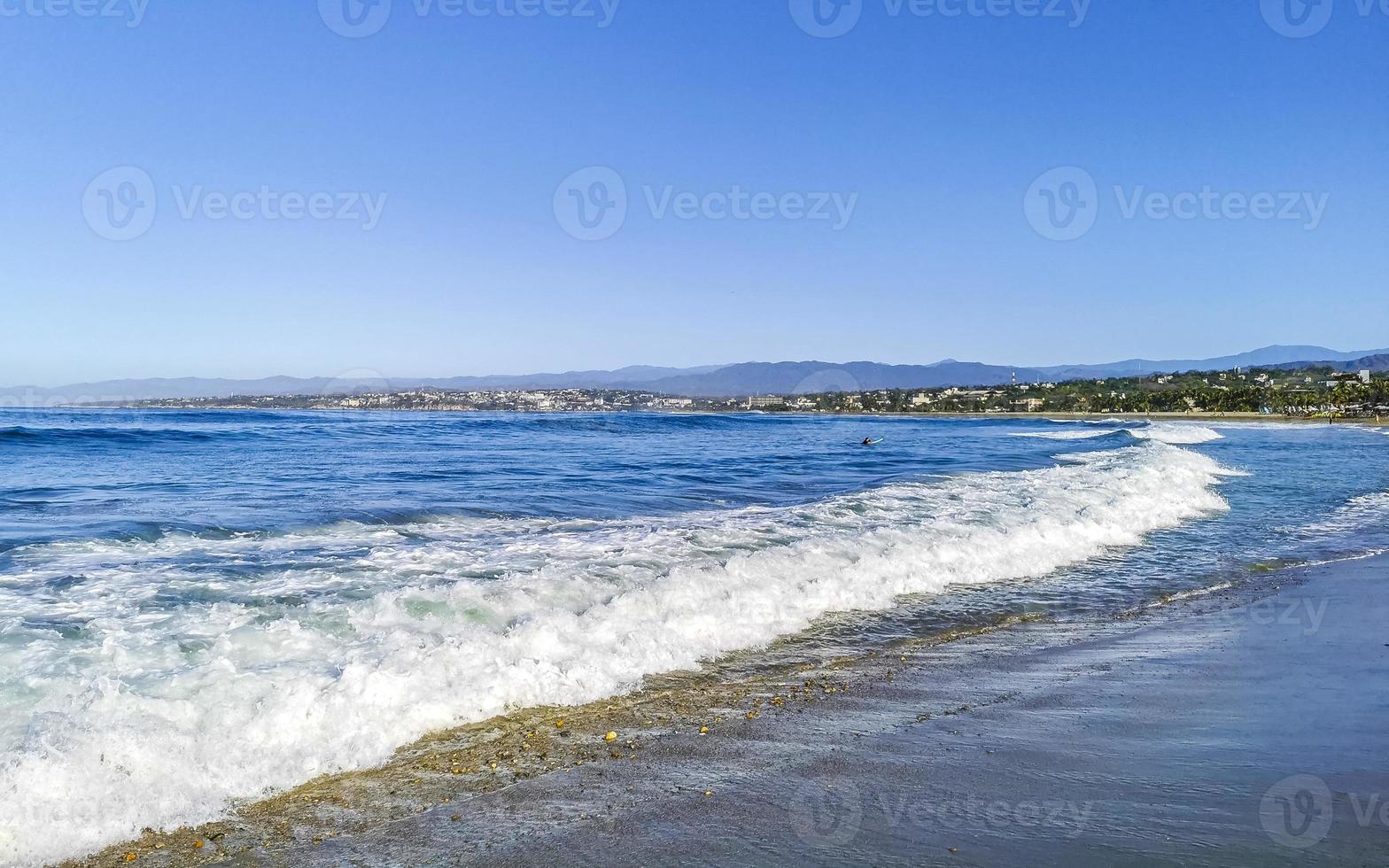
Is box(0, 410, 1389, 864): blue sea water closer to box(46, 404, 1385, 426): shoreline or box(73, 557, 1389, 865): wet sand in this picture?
box(73, 557, 1389, 865): wet sand

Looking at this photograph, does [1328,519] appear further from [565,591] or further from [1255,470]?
[565,591]

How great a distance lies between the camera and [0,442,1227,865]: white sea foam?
4.94m

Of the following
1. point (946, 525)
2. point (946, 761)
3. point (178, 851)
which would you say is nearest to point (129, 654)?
point (178, 851)

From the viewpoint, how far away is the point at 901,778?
16.0ft

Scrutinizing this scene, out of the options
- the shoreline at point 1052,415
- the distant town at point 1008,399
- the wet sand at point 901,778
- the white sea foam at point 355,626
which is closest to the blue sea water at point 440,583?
the white sea foam at point 355,626

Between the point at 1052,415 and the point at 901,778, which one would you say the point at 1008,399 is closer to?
the point at 1052,415

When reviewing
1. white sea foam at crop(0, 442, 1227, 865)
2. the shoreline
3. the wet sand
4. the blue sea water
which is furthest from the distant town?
the wet sand

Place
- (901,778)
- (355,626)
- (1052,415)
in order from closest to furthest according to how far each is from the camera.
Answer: (901,778) → (355,626) → (1052,415)

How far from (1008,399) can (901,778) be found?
6581 inches

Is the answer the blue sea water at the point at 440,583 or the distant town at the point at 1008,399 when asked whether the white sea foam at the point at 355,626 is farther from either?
the distant town at the point at 1008,399

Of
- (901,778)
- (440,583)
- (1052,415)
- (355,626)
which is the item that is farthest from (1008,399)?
(901,778)

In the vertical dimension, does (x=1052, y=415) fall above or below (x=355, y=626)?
below

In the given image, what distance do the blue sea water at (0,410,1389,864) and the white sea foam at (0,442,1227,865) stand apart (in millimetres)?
27

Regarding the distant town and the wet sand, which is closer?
the wet sand
